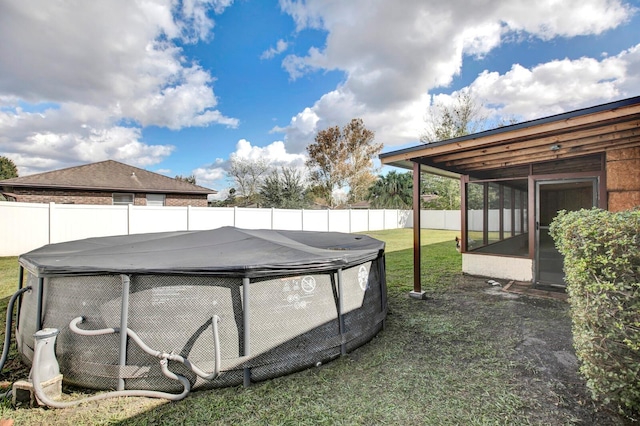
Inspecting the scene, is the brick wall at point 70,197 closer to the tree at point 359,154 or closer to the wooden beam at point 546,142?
the wooden beam at point 546,142

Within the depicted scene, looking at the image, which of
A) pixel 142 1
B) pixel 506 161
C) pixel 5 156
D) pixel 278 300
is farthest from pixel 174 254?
pixel 5 156

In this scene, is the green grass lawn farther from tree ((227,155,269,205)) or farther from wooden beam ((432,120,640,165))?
tree ((227,155,269,205))

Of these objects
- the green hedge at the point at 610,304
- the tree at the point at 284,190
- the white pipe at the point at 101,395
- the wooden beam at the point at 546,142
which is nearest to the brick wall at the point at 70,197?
the tree at the point at 284,190

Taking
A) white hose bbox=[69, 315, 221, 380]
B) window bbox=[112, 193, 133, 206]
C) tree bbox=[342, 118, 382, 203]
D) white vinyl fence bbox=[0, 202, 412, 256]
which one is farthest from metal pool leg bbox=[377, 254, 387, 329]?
tree bbox=[342, 118, 382, 203]

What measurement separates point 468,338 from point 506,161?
400 centimetres

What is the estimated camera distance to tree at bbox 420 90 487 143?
1867 centimetres

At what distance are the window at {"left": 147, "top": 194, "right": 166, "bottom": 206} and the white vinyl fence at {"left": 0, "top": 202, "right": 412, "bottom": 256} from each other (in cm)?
496

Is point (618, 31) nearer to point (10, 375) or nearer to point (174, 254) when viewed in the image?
point (174, 254)

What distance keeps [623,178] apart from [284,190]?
20203 mm

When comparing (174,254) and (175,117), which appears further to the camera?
(175,117)

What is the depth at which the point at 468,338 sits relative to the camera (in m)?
3.18

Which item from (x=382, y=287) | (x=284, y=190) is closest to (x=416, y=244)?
(x=382, y=287)

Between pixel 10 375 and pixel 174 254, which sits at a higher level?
pixel 174 254

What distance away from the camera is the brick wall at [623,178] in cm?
423
